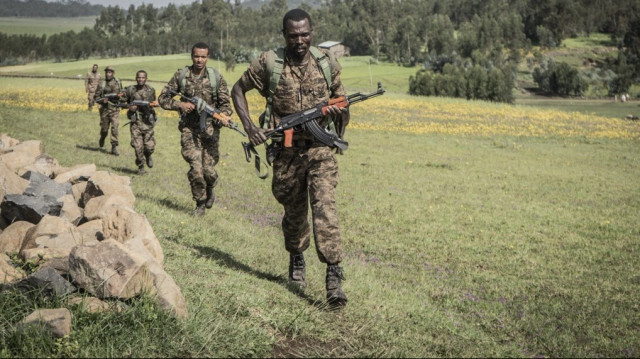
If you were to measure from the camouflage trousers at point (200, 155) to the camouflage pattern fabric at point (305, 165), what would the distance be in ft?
14.4

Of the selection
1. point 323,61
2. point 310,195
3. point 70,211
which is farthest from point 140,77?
point 310,195

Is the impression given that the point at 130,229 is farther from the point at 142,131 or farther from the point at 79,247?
the point at 142,131

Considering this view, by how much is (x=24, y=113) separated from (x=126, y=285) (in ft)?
97.8

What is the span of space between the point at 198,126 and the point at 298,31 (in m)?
5.20

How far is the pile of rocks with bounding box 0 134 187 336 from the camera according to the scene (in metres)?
4.66

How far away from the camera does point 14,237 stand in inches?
254

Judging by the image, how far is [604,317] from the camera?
7.02m

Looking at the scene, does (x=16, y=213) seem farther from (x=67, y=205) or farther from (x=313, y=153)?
(x=313, y=153)

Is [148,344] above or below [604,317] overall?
above

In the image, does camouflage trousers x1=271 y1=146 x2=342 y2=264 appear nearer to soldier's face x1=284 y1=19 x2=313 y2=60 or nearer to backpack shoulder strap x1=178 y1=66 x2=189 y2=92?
soldier's face x1=284 y1=19 x2=313 y2=60

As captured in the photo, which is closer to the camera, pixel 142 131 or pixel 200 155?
pixel 200 155

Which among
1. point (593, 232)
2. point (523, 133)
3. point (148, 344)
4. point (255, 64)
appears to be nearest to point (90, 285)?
point (148, 344)

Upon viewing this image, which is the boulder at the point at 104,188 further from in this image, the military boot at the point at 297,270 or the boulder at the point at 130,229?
the military boot at the point at 297,270

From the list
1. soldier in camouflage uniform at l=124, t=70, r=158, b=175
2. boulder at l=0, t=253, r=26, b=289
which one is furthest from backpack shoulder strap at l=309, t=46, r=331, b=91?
soldier in camouflage uniform at l=124, t=70, r=158, b=175
